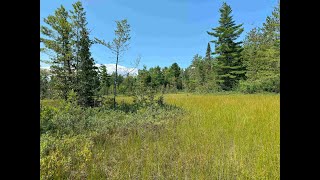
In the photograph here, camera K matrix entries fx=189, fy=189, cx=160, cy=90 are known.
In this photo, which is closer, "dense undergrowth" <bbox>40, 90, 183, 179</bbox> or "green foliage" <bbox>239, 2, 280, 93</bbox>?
"dense undergrowth" <bbox>40, 90, 183, 179</bbox>

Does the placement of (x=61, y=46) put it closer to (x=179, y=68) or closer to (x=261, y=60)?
(x=261, y=60)

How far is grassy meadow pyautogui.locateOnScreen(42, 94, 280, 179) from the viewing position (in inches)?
90.2

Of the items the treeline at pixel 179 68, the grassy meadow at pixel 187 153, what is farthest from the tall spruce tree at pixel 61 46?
the grassy meadow at pixel 187 153

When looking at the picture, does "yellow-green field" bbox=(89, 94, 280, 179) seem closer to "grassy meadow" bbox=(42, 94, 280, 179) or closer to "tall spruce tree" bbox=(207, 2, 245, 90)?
"grassy meadow" bbox=(42, 94, 280, 179)

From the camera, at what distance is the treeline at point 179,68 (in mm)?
7570

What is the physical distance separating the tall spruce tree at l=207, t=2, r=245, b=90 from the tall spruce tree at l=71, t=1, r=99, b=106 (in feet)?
51.5

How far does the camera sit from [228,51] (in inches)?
791

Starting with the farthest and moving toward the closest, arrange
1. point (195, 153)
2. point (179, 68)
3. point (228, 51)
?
point (179, 68) → point (228, 51) → point (195, 153)

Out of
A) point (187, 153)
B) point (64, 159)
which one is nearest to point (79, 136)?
point (64, 159)

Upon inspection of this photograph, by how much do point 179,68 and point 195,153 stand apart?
92.2 ft

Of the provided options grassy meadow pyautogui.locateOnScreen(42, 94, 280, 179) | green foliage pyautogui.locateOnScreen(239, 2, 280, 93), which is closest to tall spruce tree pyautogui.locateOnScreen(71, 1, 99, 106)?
grassy meadow pyautogui.locateOnScreen(42, 94, 280, 179)

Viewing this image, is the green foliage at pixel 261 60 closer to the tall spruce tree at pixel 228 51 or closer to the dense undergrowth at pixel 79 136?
the tall spruce tree at pixel 228 51

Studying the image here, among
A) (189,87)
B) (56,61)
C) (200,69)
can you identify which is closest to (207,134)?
(56,61)
